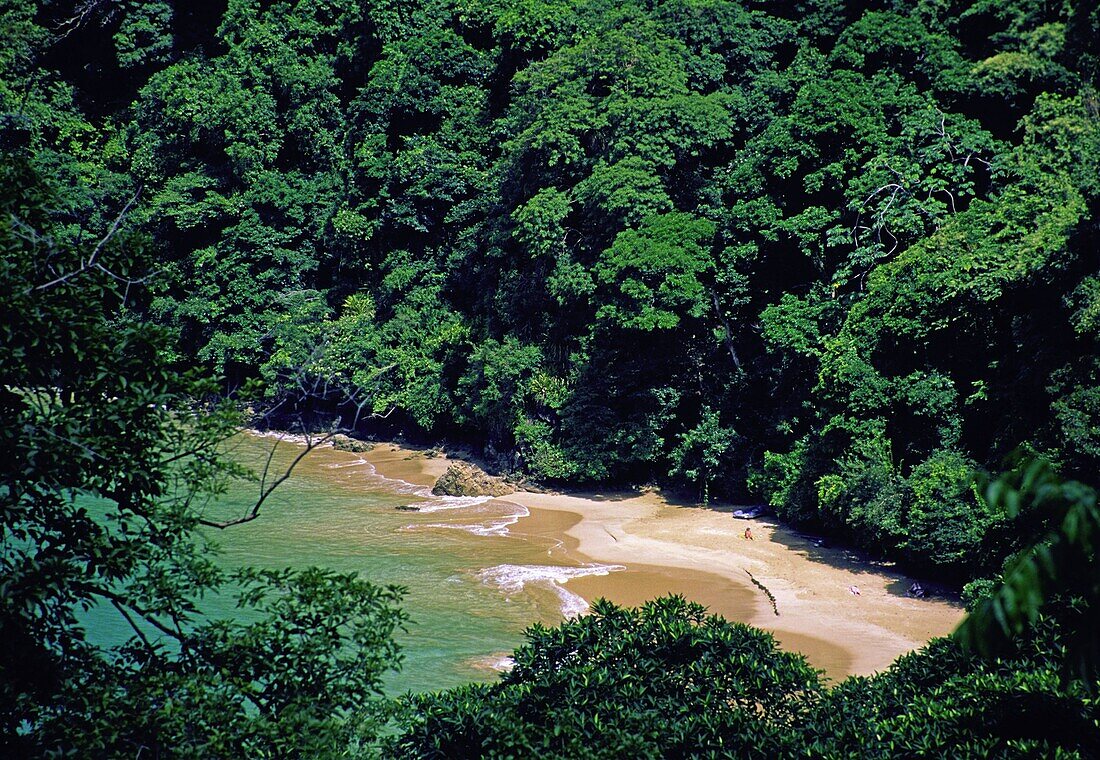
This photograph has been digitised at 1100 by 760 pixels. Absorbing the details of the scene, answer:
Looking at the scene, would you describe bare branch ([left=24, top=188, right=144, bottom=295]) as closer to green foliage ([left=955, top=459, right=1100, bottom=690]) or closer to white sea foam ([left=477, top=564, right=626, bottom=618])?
green foliage ([left=955, top=459, right=1100, bottom=690])

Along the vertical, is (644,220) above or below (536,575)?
above

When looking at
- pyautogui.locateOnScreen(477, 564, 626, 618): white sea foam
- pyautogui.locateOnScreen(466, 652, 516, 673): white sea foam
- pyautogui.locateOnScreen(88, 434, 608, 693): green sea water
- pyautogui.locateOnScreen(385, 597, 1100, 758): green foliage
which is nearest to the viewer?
pyautogui.locateOnScreen(385, 597, 1100, 758): green foliage

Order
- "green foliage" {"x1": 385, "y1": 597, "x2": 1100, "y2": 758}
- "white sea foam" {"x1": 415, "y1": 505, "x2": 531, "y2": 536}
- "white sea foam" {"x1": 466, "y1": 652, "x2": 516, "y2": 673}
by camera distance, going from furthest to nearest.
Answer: "white sea foam" {"x1": 415, "y1": 505, "x2": 531, "y2": 536} < "white sea foam" {"x1": 466, "y1": 652, "x2": 516, "y2": 673} < "green foliage" {"x1": 385, "y1": 597, "x2": 1100, "y2": 758}

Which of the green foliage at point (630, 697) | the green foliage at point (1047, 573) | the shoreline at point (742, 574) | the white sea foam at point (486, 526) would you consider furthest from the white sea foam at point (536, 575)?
the green foliage at point (1047, 573)

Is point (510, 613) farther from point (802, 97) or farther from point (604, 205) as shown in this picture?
point (802, 97)

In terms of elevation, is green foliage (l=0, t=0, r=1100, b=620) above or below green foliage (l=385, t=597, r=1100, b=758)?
above

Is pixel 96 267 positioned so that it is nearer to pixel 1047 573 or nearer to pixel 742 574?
pixel 1047 573

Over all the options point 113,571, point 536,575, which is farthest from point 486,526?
point 113,571

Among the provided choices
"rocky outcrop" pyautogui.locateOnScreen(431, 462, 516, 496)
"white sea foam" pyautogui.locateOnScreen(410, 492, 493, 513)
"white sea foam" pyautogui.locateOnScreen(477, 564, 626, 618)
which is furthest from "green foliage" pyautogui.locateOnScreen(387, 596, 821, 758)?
"rocky outcrop" pyautogui.locateOnScreen(431, 462, 516, 496)
